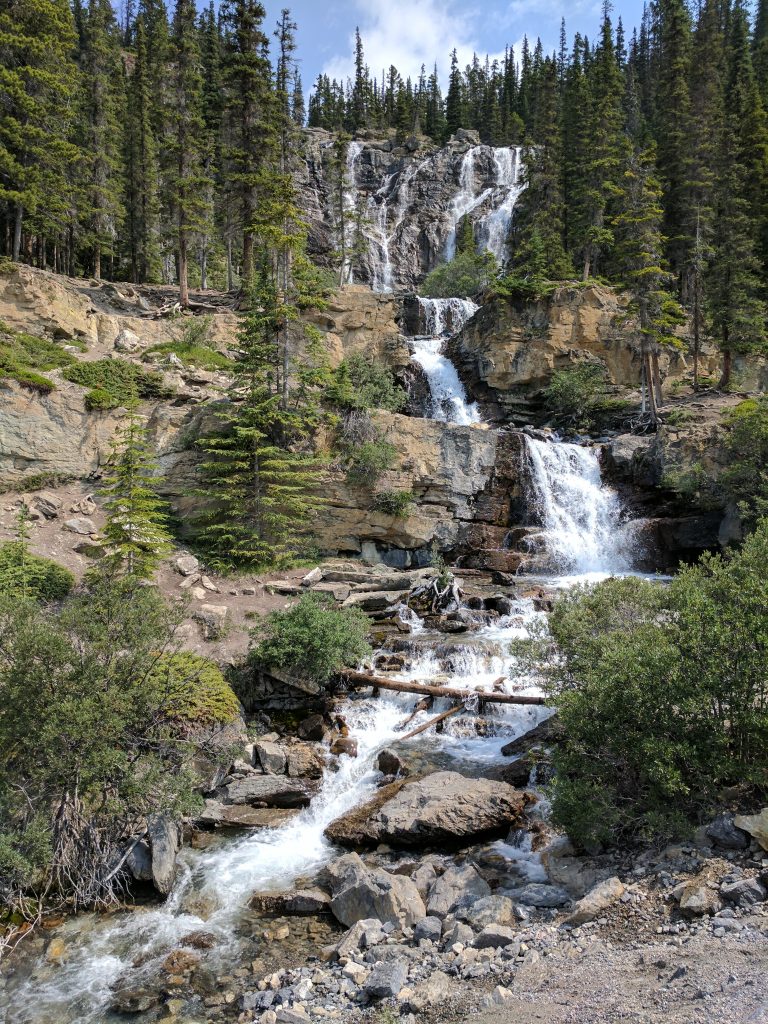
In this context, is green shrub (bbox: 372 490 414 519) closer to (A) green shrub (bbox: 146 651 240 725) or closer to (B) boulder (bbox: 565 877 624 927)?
(A) green shrub (bbox: 146 651 240 725)

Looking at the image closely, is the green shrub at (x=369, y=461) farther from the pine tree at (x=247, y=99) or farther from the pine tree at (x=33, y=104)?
the pine tree at (x=33, y=104)

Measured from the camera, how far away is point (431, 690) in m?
13.8

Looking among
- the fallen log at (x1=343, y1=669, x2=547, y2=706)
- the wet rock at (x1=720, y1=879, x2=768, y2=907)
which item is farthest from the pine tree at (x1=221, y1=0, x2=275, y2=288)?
the wet rock at (x1=720, y1=879, x2=768, y2=907)

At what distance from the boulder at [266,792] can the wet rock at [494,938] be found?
16.6 ft

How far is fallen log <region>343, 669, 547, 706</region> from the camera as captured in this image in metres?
13.0

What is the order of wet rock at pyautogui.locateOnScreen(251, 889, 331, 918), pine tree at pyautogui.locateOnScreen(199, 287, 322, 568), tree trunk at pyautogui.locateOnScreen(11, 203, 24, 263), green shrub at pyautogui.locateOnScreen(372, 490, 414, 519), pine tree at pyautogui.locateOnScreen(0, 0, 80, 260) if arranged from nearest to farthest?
1. wet rock at pyautogui.locateOnScreen(251, 889, 331, 918)
2. pine tree at pyautogui.locateOnScreen(199, 287, 322, 568)
3. green shrub at pyautogui.locateOnScreen(372, 490, 414, 519)
4. pine tree at pyautogui.locateOnScreen(0, 0, 80, 260)
5. tree trunk at pyautogui.locateOnScreen(11, 203, 24, 263)

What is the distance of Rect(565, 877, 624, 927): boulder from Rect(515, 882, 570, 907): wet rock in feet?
1.97

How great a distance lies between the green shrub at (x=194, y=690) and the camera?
1001 centimetres

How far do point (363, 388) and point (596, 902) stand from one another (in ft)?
67.7

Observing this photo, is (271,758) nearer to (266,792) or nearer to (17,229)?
(266,792)

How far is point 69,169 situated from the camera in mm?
31672

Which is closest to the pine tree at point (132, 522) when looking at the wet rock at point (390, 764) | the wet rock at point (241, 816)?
the wet rock at point (241, 816)

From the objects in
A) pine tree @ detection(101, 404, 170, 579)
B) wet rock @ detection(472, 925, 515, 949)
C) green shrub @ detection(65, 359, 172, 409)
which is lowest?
wet rock @ detection(472, 925, 515, 949)

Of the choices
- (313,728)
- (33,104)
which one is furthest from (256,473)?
(33,104)
